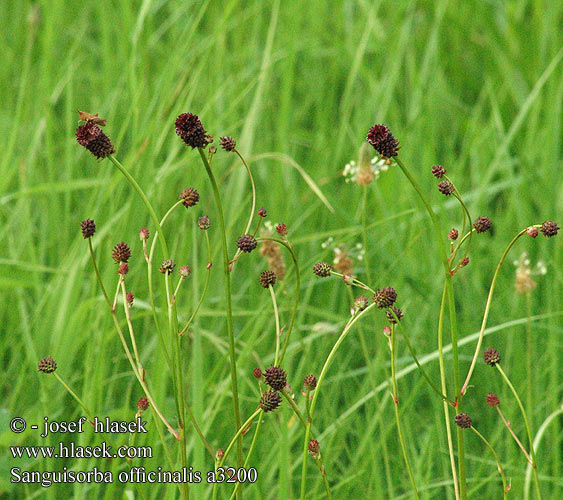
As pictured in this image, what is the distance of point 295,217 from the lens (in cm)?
261

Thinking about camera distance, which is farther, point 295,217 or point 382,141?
point 295,217

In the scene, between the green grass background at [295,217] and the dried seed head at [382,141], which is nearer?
the dried seed head at [382,141]

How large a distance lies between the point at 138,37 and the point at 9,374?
1.05 meters

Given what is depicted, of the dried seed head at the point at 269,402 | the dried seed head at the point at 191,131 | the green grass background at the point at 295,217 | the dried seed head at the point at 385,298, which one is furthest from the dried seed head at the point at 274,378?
the green grass background at the point at 295,217

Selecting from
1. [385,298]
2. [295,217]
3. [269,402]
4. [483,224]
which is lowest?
[269,402]

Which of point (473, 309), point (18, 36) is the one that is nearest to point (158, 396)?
point (473, 309)

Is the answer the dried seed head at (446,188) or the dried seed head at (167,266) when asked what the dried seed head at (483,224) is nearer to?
the dried seed head at (446,188)

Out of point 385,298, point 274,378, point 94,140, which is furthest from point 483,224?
point 94,140

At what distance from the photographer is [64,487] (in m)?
1.67

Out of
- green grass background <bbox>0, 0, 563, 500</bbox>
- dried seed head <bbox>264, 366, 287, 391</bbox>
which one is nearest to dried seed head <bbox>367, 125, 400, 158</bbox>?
dried seed head <bbox>264, 366, 287, 391</bbox>

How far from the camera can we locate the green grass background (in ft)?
5.73

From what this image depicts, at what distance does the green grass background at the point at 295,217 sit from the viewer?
5.73 feet

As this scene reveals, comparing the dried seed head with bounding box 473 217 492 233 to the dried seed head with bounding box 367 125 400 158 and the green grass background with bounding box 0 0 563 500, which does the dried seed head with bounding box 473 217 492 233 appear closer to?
the dried seed head with bounding box 367 125 400 158

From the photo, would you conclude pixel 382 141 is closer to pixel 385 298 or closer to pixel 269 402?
pixel 385 298
